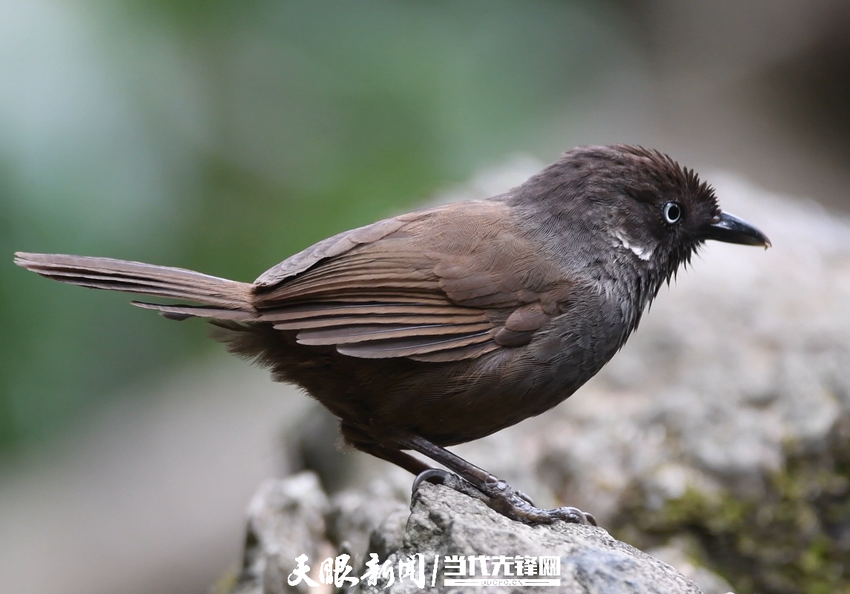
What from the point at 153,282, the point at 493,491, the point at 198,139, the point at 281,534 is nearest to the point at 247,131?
the point at 198,139

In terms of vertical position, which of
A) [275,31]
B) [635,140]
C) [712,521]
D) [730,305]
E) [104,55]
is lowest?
[712,521]

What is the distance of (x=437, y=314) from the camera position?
3.37 meters

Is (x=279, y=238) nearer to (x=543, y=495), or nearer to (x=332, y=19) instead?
(x=332, y=19)

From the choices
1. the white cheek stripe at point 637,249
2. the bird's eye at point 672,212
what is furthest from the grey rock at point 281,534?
the bird's eye at point 672,212

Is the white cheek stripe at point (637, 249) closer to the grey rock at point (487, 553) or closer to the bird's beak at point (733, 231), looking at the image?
the bird's beak at point (733, 231)

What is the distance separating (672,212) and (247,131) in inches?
190

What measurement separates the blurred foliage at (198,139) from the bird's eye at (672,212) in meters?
3.09

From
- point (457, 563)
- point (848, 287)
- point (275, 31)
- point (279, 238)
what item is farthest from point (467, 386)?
point (275, 31)

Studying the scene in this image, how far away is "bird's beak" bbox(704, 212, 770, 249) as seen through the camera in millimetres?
3951

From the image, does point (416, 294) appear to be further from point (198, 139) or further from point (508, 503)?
point (198, 139)

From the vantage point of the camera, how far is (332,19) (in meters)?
8.18

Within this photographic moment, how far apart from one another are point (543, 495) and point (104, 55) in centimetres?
432

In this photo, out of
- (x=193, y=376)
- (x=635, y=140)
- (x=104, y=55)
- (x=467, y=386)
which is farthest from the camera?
(x=635, y=140)

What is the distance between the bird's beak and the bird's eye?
0.17 metres
